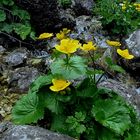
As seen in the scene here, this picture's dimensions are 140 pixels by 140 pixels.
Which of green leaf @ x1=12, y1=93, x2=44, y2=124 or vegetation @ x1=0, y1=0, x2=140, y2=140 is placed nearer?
vegetation @ x1=0, y1=0, x2=140, y2=140

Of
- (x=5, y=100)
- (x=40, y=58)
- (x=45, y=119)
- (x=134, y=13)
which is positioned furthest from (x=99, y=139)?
(x=134, y=13)

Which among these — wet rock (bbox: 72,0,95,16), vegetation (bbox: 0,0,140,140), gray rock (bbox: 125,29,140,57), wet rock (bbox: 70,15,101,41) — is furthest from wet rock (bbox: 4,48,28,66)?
wet rock (bbox: 72,0,95,16)

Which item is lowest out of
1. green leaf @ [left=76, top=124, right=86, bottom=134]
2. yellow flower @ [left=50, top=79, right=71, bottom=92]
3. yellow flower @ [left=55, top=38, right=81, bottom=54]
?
green leaf @ [left=76, top=124, right=86, bottom=134]

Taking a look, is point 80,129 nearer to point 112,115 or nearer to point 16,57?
point 112,115

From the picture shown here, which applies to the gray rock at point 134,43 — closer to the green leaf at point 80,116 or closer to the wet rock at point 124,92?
the wet rock at point 124,92

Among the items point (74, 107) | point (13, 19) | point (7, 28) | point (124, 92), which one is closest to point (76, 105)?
point (74, 107)

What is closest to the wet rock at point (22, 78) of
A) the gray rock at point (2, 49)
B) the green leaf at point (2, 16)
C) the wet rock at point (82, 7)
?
the gray rock at point (2, 49)

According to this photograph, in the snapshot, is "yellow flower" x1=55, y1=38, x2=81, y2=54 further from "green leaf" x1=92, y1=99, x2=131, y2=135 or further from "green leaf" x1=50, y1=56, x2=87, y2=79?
"green leaf" x1=92, y1=99, x2=131, y2=135
